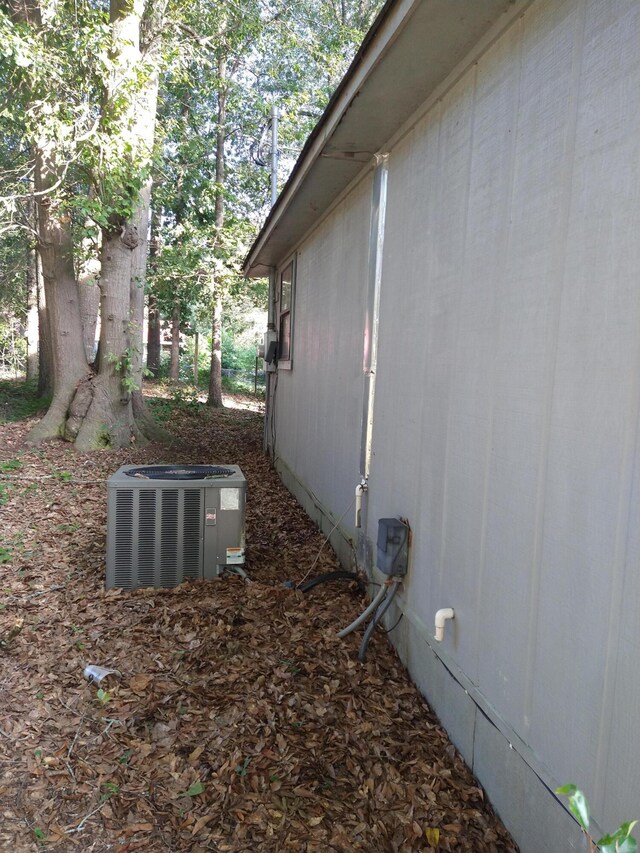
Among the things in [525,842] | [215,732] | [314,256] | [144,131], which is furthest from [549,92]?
[144,131]

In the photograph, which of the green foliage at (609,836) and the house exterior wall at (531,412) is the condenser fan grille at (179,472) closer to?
the house exterior wall at (531,412)

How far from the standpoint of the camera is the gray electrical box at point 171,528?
378cm

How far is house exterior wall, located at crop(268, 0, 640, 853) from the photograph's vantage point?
1.51 m

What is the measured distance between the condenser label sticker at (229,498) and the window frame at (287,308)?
366cm

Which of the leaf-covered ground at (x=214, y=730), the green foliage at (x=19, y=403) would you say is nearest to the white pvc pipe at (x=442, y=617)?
the leaf-covered ground at (x=214, y=730)

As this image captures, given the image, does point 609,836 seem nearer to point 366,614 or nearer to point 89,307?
point 366,614

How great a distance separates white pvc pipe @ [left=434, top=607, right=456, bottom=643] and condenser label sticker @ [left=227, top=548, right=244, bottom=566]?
1.75m

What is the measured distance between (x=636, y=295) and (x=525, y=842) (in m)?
1.67

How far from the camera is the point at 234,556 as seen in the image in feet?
13.0

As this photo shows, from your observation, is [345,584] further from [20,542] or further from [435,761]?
[20,542]

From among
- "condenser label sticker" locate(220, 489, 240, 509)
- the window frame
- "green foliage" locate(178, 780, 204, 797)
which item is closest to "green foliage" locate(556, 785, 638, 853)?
"green foliage" locate(178, 780, 204, 797)

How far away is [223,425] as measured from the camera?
40.5 ft

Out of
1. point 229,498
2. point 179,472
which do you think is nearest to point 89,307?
point 179,472

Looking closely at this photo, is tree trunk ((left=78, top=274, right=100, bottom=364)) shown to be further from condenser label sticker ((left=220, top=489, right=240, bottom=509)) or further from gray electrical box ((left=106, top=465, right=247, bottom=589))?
condenser label sticker ((left=220, top=489, right=240, bottom=509))
